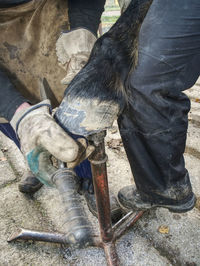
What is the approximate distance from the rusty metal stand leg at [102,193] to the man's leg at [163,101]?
196 mm

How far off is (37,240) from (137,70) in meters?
1.20

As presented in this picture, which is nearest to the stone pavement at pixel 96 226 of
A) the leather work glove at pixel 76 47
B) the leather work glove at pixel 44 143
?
the leather work glove at pixel 44 143

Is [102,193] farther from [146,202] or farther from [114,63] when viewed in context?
[114,63]

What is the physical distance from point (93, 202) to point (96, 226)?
0.17 meters

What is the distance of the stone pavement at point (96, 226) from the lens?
137 centimetres

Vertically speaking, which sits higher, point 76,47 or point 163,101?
point 76,47

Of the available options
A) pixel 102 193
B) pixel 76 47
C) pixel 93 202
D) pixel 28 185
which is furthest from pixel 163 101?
pixel 28 185

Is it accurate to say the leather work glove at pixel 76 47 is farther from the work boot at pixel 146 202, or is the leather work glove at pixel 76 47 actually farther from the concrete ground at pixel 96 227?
the concrete ground at pixel 96 227

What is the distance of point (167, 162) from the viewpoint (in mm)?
1111

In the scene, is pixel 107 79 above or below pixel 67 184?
above

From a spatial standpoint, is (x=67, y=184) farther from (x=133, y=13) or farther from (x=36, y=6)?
(x=36, y=6)

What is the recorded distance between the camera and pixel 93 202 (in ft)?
5.58

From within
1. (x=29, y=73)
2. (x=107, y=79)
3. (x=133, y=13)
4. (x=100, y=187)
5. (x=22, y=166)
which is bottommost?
(x=22, y=166)

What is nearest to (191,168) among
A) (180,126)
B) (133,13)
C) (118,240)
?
(118,240)
